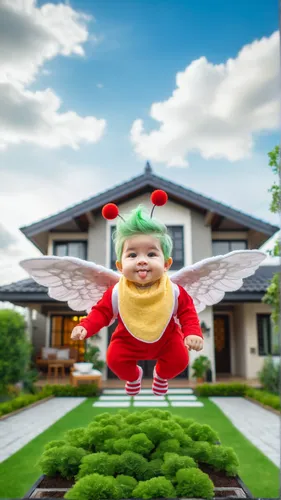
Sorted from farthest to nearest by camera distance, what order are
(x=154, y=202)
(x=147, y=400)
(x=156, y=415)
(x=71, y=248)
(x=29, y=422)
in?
(x=71, y=248) → (x=147, y=400) → (x=29, y=422) → (x=156, y=415) → (x=154, y=202)

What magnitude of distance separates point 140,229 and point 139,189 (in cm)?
930

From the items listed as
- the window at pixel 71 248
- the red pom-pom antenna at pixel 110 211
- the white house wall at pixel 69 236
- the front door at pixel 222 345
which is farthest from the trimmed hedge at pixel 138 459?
the front door at pixel 222 345

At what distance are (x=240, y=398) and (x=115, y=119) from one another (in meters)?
8.66

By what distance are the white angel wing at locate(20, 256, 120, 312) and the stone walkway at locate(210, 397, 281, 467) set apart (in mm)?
4037

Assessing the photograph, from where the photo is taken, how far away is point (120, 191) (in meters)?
11.1

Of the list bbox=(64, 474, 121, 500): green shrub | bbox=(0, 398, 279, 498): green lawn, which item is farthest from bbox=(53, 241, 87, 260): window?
bbox=(64, 474, 121, 500): green shrub

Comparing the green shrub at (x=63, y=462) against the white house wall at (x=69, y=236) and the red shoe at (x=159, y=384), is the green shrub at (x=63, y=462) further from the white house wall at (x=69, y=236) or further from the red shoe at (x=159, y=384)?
the white house wall at (x=69, y=236)

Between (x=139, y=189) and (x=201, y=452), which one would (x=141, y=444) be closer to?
(x=201, y=452)

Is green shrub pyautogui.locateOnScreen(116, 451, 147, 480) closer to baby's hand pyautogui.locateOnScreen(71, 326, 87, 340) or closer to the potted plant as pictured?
baby's hand pyautogui.locateOnScreen(71, 326, 87, 340)

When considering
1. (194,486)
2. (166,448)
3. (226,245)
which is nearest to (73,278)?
(194,486)

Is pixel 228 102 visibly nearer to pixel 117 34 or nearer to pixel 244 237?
pixel 117 34

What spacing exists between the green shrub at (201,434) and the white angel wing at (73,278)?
8.55ft

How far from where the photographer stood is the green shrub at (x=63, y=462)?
3.92 metres

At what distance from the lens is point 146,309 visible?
2.20m
